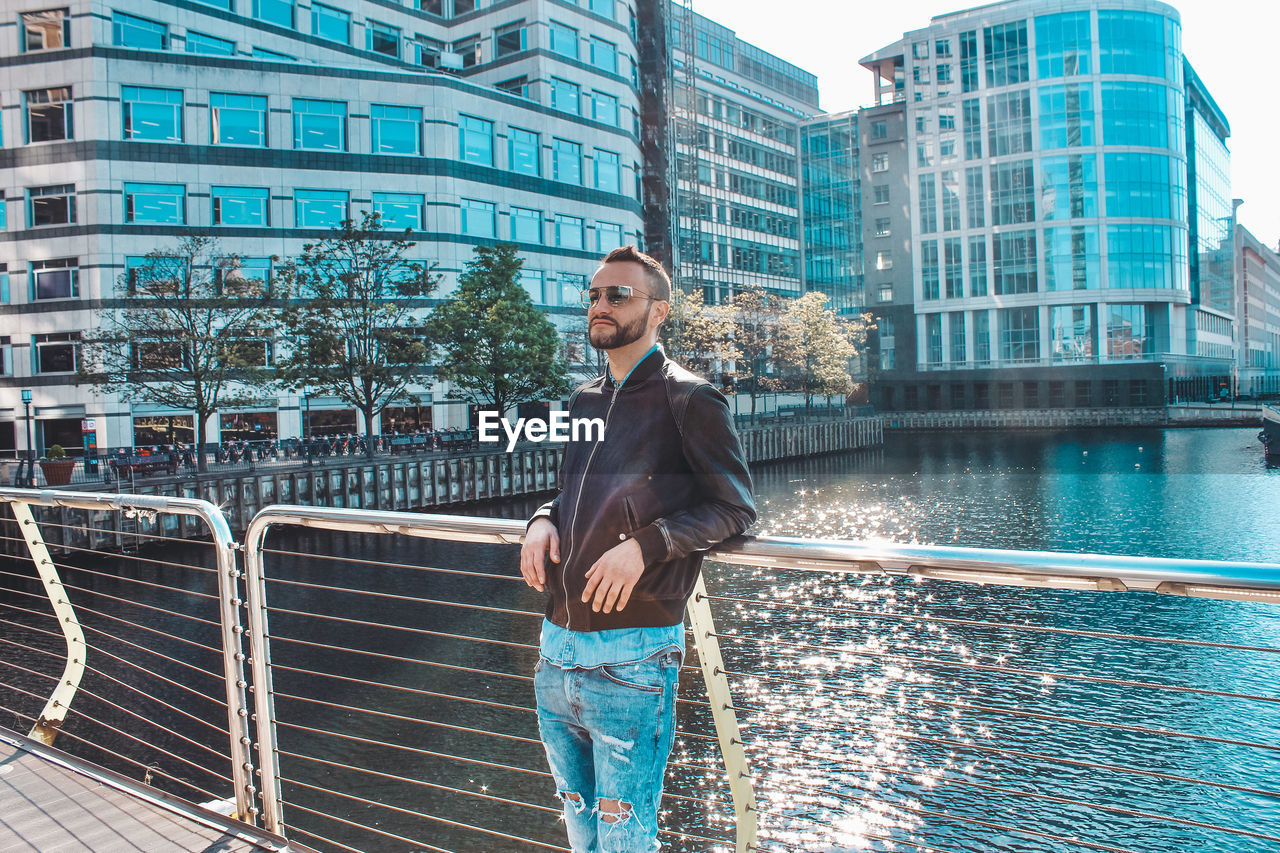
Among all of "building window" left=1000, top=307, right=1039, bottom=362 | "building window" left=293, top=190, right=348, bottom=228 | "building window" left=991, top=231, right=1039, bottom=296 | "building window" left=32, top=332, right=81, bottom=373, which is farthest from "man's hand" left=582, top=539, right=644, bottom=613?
"building window" left=1000, top=307, right=1039, bottom=362

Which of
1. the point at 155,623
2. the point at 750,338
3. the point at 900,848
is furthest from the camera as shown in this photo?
the point at 750,338

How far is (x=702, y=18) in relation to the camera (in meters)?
79.4

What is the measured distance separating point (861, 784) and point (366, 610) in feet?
36.6

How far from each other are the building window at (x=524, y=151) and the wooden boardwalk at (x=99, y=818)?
146ft

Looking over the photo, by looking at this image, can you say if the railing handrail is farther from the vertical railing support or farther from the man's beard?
the vertical railing support

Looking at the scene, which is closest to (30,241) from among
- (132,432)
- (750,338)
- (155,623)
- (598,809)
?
(132,432)

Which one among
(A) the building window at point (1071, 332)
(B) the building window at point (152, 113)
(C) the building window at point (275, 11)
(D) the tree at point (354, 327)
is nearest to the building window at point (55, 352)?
(B) the building window at point (152, 113)

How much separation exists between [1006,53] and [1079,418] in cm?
2944

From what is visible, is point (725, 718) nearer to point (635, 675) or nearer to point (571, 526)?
point (635, 675)

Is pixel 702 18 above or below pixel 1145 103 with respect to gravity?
above

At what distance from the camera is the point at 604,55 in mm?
50531

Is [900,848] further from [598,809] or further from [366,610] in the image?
[366,610]

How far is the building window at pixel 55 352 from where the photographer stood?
3825 cm

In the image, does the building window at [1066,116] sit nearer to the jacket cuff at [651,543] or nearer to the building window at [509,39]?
the building window at [509,39]
